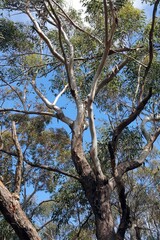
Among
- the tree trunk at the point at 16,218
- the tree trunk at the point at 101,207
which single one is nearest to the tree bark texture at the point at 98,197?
the tree trunk at the point at 101,207

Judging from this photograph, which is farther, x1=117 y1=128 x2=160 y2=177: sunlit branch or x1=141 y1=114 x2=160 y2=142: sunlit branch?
x1=141 y1=114 x2=160 y2=142: sunlit branch

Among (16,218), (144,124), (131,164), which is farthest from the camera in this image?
(144,124)

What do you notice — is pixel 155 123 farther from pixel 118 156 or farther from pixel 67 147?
pixel 67 147

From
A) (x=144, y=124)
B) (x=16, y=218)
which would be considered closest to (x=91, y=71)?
(x=144, y=124)

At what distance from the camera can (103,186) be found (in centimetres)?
447

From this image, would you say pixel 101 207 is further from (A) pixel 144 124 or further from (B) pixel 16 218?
(A) pixel 144 124

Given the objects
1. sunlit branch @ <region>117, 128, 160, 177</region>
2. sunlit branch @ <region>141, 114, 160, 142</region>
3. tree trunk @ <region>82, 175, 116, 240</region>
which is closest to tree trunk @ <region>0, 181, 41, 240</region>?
tree trunk @ <region>82, 175, 116, 240</region>

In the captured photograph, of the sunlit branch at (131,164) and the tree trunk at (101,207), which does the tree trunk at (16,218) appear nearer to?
the tree trunk at (101,207)

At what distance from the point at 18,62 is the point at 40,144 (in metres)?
3.79

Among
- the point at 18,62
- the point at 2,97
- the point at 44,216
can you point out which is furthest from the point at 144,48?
the point at 44,216

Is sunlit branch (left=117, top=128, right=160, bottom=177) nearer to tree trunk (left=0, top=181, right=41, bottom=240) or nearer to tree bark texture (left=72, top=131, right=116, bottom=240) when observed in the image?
tree bark texture (left=72, top=131, right=116, bottom=240)

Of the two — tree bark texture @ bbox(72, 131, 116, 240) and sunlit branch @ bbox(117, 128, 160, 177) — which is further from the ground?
sunlit branch @ bbox(117, 128, 160, 177)

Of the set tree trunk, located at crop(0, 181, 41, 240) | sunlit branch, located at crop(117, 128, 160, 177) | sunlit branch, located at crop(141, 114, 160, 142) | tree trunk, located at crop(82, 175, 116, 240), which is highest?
sunlit branch, located at crop(141, 114, 160, 142)

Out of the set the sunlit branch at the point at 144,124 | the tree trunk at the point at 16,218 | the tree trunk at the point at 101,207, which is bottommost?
the tree trunk at the point at 16,218
